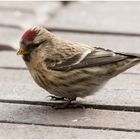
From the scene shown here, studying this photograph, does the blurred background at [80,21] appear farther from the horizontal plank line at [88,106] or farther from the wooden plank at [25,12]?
the horizontal plank line at [88,106]

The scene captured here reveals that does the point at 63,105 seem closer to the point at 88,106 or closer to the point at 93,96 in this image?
the point at 88,106

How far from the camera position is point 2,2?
7672mm

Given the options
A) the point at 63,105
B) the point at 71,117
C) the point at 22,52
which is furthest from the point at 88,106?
the point at 22,52

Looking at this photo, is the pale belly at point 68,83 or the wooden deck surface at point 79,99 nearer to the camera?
the wooden deck surface at point 79,99

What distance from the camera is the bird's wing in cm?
508

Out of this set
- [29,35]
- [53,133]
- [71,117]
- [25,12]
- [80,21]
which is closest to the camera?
[53,133]

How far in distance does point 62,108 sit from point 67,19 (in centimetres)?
229

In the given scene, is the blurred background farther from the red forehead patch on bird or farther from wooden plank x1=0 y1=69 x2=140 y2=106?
the red forehead patch on bird

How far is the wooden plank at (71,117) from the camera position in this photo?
4371 mm

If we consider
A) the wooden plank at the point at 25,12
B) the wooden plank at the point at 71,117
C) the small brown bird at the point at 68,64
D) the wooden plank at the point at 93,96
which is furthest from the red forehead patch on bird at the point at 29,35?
the wooden plank at the point at 25,12

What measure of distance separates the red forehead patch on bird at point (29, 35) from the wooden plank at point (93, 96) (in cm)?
39

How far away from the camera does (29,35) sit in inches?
198

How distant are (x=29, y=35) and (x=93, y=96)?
0.66 metres

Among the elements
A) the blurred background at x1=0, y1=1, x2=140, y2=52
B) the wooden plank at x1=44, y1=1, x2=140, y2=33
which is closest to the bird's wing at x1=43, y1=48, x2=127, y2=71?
the blurred background at x1=0, y1=1, x2=140, y2=52
